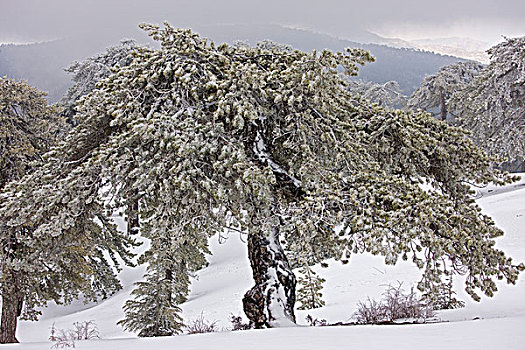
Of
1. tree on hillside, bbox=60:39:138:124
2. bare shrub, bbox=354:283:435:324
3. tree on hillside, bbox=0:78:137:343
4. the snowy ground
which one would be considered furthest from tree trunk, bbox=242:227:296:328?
tree on hillside, bbox=60:39:138:124

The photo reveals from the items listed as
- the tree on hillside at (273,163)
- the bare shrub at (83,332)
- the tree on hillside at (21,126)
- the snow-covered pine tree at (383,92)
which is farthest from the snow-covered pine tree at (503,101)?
the bare shrub at (83,332)

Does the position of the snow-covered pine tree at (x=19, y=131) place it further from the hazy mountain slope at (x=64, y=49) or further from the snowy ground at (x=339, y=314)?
the hazy mountain slope at (x=64, y=49)

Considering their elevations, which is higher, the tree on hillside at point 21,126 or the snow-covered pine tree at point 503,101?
the snow-covered pine tree at point 503,101

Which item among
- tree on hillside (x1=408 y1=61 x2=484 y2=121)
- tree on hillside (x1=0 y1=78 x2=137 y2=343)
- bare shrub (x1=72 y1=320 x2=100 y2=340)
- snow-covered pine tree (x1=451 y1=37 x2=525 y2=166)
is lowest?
bare shrub (x1=72 y1=320 x2=100 y2=340)

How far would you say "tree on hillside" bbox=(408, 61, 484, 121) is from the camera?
24859 mm

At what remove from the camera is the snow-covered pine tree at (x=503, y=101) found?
17.5 metres

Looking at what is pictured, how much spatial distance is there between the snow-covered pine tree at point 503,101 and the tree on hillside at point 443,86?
4.64 m

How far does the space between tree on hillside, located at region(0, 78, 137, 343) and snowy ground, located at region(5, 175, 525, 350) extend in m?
1.17

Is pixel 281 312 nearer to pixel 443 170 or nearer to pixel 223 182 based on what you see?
pixel 223 182

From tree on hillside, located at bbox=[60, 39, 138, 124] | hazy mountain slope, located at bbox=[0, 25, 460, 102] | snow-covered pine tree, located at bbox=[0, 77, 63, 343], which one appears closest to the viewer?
snow-covered pine tree, located at bbox=[0, 77, 63, 343]

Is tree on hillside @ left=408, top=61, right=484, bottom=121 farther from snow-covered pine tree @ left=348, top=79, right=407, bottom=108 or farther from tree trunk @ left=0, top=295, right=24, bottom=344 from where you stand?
tree trunk @ left=0, top=295, right=24, bottom=344

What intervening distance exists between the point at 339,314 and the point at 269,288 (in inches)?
120

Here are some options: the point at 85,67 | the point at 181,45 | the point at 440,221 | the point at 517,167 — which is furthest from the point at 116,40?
the point at 517,167

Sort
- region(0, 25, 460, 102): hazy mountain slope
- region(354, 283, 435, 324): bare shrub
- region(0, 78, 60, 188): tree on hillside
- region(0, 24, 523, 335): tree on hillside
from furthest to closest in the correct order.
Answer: region(0, 25, 460, 102): hazy mountain slope
region(0, 78, 60, 188): tree on hillside
region(354, 283, 435, 324): bare shrub
region(0, 24, 523, 335): tree on hillside
